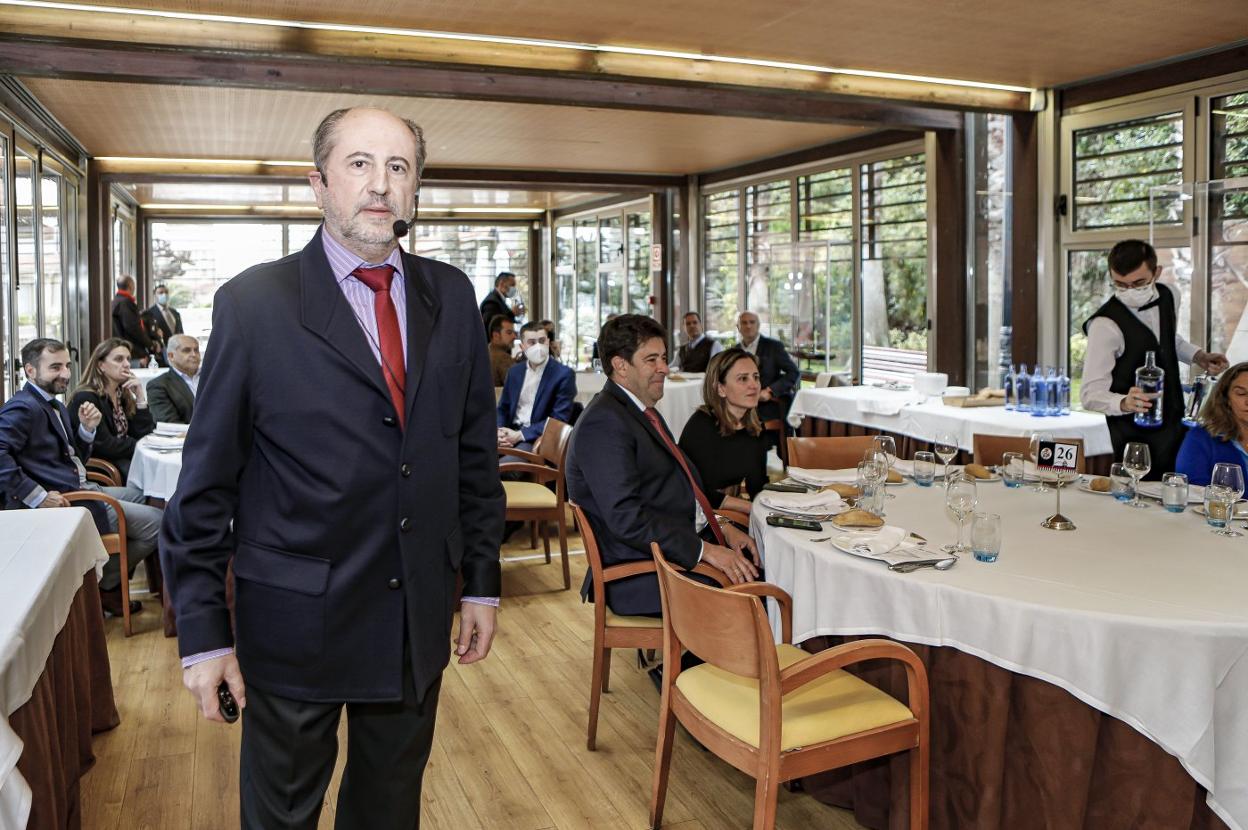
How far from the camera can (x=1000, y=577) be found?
8.96ft

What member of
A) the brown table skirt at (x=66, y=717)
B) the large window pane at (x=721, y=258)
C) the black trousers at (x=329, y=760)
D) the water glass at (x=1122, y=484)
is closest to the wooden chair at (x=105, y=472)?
the brown table skirt at (x=66, y=717)

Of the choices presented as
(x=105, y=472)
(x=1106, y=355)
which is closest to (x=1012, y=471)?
(x=1106, y=355)

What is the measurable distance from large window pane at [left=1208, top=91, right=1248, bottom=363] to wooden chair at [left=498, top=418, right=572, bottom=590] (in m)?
4.26

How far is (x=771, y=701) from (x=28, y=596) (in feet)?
5.48

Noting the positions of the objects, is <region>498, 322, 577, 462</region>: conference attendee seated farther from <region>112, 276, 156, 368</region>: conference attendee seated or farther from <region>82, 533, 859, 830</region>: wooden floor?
<region>112, 276, 156, 368</region>: conference attendee seated

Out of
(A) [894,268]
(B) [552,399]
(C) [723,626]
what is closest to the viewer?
(C) [723,626]

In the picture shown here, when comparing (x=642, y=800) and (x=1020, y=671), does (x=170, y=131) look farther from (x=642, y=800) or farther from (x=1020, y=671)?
(x=1020, y=671)

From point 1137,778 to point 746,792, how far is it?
124 cm

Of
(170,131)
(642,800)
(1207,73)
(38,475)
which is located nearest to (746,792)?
(642,800)

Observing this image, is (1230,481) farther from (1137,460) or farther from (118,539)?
(118,539)

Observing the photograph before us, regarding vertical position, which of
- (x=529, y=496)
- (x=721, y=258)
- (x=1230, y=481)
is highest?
(x=721, y=258)

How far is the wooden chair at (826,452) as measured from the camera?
477cm

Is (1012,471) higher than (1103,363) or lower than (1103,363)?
lower

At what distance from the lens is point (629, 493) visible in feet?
11.6
